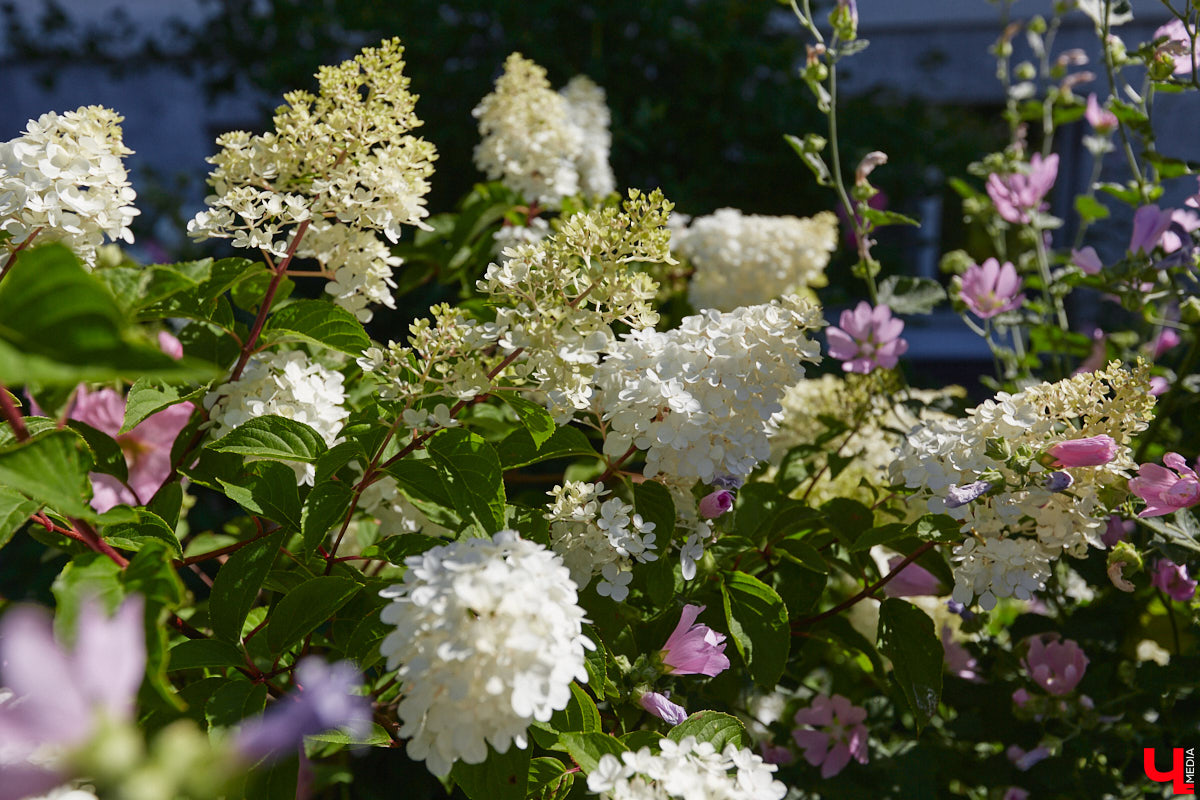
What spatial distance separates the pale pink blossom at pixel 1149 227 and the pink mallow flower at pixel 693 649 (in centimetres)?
62

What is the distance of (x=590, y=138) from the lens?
1.33 m

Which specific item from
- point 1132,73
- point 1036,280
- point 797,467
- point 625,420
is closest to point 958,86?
point 1132,73

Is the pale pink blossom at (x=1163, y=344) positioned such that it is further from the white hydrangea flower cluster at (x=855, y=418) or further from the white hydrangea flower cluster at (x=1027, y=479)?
the white hydrangea flower cluster at (x=1027, y=479)

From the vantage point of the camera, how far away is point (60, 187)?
65 cm

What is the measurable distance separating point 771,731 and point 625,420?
0.42m

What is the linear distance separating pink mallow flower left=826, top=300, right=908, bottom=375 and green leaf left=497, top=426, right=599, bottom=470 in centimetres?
40

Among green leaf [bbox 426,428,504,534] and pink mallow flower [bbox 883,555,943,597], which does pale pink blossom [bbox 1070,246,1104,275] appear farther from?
green leaf [bbox 426,428,504,534]

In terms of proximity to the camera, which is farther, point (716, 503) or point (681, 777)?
point (716, 503)

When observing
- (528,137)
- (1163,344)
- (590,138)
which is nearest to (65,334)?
(528,137)

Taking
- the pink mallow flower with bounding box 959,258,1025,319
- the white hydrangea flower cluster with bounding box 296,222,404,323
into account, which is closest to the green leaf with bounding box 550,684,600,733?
the white hydrangea flower cluster with bounding box 296,222,404,323

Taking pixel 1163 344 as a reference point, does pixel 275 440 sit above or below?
above

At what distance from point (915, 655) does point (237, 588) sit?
493 mm

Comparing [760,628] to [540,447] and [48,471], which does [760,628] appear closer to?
[540,447]

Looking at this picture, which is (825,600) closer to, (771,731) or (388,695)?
(771,731)
